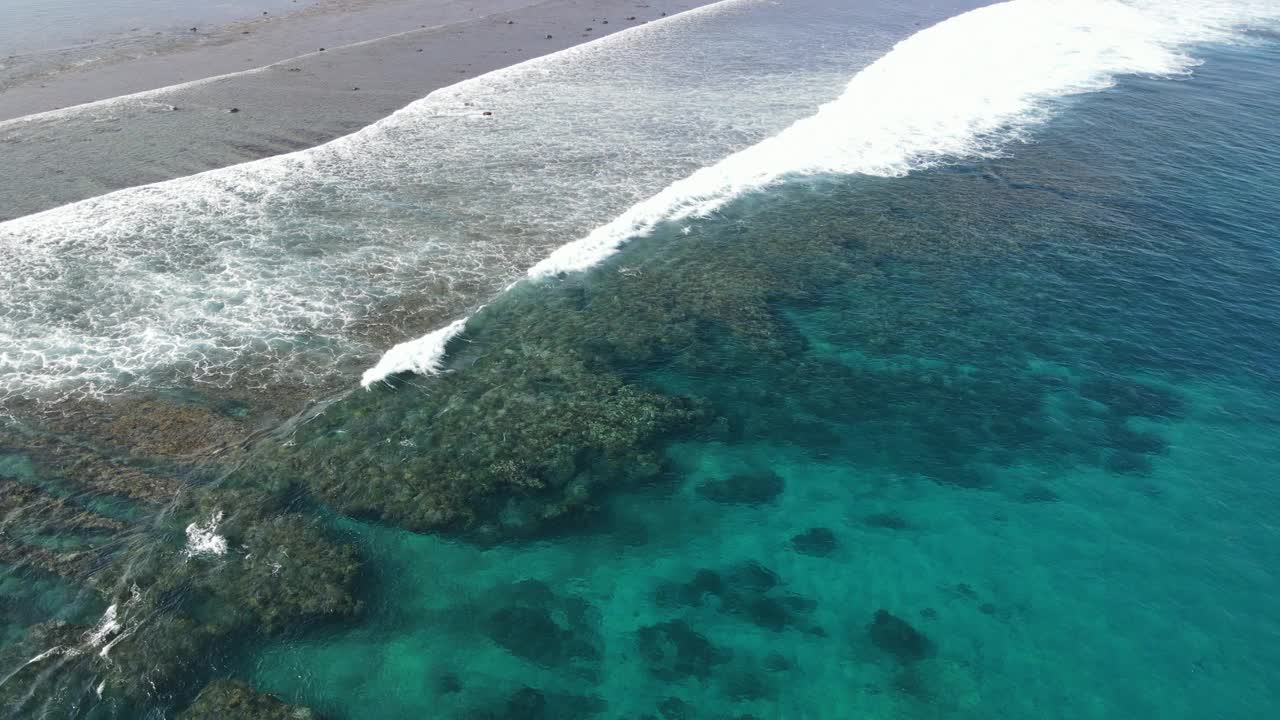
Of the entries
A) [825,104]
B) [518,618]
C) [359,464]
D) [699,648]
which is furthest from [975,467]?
[825,104]

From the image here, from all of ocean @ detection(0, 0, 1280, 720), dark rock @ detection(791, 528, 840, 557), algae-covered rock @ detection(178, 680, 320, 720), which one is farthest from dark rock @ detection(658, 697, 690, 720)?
algae-covered rock @ detection(178, 680, 320, 720)

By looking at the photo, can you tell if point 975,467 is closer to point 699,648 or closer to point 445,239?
point 699,648

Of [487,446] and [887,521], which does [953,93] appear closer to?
[887,521]

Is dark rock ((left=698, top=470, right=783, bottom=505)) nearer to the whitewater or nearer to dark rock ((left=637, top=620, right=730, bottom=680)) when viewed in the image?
dark rock ((left=637, top=620, right=730, bottom=680))

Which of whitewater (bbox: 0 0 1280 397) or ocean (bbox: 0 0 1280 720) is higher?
whitewater (bbox: 0 0 1280 397)

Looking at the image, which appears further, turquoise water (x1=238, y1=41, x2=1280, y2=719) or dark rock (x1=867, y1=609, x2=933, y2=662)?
dark rock (x1=867, y1=609, x2=933, y2=662)

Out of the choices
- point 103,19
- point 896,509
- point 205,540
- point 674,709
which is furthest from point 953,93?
point 103,19

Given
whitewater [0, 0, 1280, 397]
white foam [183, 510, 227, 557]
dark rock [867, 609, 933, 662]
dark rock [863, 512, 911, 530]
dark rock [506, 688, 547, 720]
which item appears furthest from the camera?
whitewater [0, 0, 1280, 397]

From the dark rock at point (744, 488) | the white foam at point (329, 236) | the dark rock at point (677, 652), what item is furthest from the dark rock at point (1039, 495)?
the white foam at point (329, 236)
